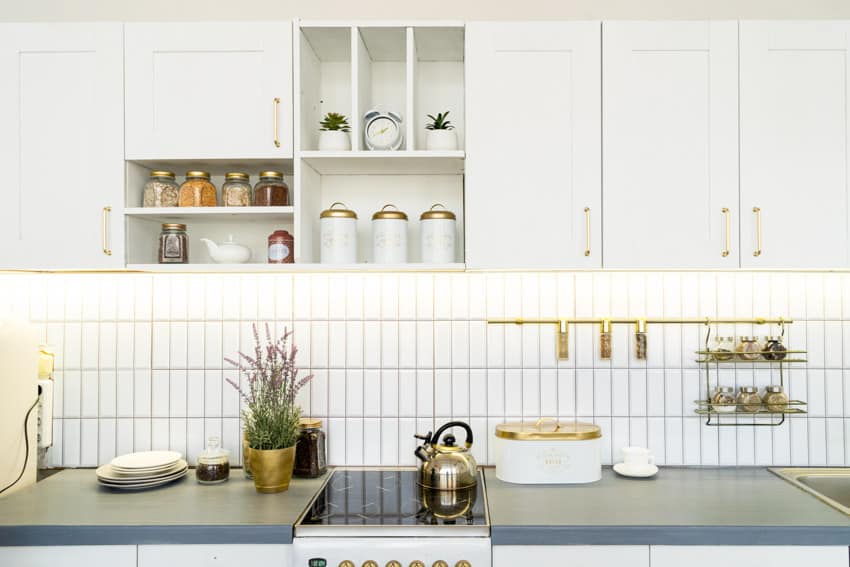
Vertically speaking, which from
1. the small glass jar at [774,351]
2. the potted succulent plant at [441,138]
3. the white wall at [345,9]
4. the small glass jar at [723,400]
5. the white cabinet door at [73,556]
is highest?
the white wall at [345,9]

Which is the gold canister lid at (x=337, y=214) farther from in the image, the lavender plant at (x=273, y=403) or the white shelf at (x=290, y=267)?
the lavender plant at (x=273, y=403)

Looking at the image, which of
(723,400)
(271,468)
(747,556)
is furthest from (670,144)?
(271,468)

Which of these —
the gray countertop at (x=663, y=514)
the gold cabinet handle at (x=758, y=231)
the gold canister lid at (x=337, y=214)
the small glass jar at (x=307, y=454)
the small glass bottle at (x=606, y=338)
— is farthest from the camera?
the small glass bottle at (x=606, y=338)

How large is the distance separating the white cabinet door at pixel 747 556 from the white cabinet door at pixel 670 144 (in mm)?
766

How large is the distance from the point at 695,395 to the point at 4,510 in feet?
7.07

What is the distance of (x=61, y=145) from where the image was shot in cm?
194

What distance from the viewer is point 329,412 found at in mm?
2264

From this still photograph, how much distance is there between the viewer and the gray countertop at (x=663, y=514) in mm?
1624

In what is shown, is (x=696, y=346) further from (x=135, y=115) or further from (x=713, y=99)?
(x=135, y=115)

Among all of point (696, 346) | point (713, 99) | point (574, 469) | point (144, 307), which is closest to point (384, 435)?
point (574, 469)

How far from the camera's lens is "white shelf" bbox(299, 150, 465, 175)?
196 centimetres

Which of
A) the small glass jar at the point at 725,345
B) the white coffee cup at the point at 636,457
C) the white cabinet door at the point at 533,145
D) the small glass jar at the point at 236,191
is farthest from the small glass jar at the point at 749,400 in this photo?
the small glass jar at the point at 236,191

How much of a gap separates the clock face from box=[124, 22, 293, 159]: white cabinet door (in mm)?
249

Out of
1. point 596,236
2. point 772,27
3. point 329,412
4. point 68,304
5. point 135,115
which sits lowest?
point 329,412
